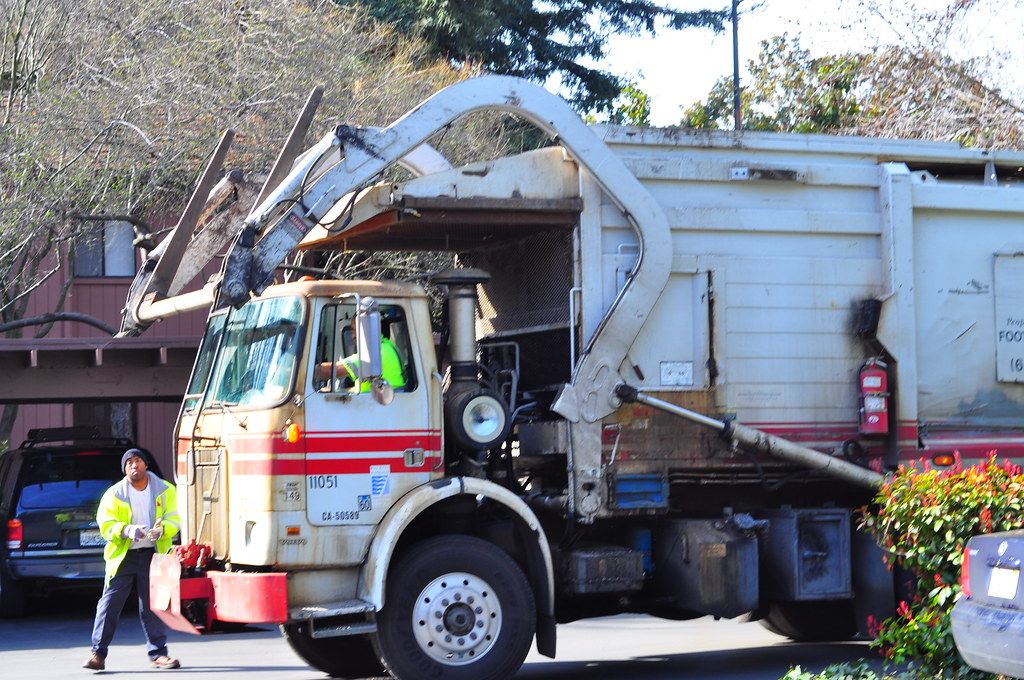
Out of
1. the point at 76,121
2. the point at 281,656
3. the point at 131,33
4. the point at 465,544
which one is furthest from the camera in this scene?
the point at 131,33

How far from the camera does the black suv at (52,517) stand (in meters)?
13.5

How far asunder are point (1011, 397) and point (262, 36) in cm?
1197

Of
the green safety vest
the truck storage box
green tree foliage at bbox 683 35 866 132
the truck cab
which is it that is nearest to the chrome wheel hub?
the truck cab

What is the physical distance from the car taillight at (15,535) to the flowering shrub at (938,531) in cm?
881

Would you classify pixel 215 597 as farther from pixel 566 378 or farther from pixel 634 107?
pixel 634 107

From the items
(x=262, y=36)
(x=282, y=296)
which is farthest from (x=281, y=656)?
(x=262, y=36)

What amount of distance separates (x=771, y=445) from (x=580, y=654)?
2.74m

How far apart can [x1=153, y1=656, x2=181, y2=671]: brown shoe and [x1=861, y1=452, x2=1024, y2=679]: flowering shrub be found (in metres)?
5.21

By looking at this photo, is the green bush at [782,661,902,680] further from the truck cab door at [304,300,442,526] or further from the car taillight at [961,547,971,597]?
the truck cab door at [304,300,442,526]

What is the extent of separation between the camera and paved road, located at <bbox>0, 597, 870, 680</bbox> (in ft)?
32.3

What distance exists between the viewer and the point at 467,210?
28.7 feet

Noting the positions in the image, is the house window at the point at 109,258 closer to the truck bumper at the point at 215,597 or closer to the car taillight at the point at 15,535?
the car taillight at the point at 15,535

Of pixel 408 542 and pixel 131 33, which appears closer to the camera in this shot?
pixel 408 542

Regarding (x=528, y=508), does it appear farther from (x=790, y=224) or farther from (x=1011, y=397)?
(x=1011, y=397)
